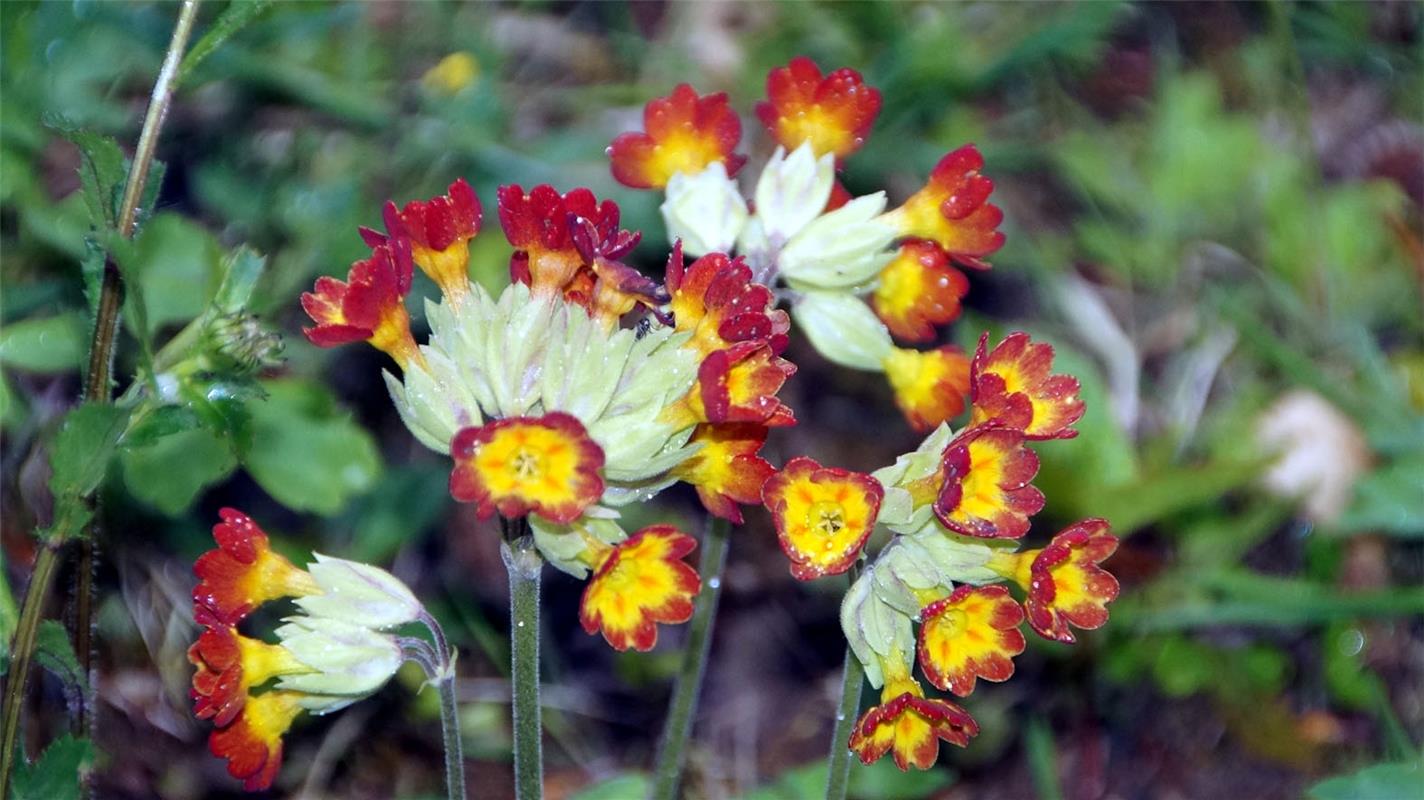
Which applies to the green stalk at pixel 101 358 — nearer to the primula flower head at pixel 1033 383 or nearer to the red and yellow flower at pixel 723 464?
the red and yellow flower at pixel 723 464

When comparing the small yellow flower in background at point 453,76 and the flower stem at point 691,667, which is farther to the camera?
the small yellow flower in background at point 453,76

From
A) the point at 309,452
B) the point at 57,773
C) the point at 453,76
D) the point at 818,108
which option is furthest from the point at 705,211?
the point at 453,76

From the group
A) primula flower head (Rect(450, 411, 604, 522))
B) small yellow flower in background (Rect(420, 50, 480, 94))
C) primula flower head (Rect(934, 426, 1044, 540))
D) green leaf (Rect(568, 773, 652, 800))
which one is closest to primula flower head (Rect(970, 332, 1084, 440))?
primula flower head (Rect(934, 426, 1044, 540))

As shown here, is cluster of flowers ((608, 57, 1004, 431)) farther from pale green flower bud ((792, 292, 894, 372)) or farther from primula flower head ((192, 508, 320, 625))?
primula flower head ((192, 508, 320, 625))

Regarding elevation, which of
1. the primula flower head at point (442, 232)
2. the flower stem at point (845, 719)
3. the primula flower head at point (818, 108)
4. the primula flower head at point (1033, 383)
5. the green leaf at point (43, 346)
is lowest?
the flower stem at point (845, 719)

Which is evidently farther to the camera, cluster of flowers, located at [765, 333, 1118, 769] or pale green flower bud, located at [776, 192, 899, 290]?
pale green flower bud, located at [776, 192, 899, 290]

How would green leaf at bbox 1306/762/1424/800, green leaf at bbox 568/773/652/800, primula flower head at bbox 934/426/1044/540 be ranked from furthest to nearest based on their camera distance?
green leaf at bbox 568/773/652/800 → green leaf at bbox 1306/762/1424/800 → primula flower head at bbox 934/426/1044/540

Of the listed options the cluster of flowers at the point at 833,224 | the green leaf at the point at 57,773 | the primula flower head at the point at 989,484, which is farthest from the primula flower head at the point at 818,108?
the green leaf at the point at 57,773
